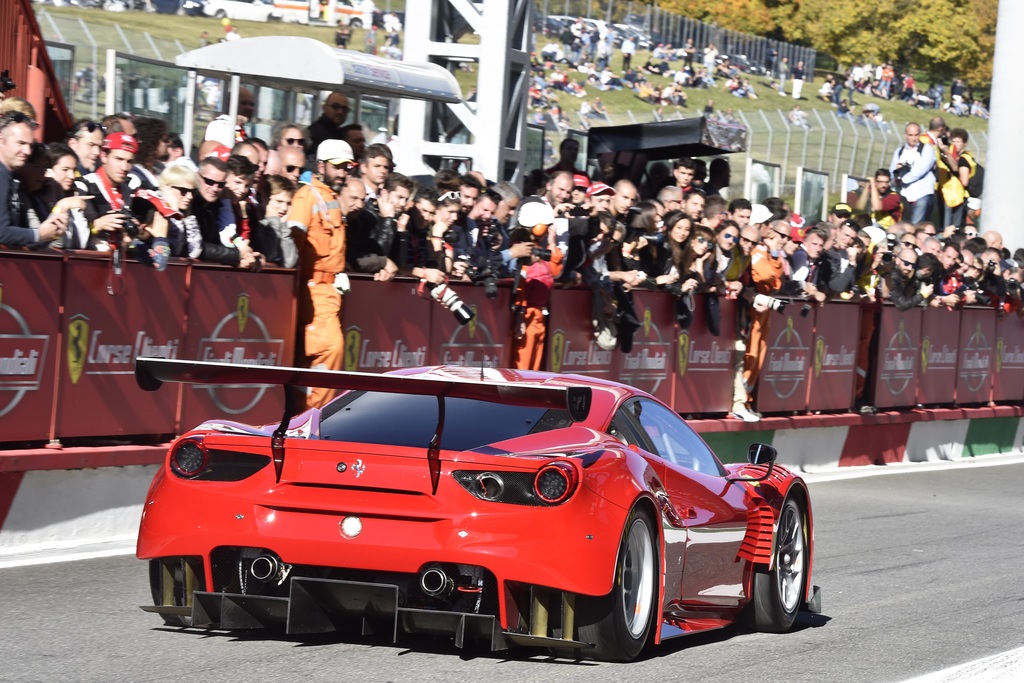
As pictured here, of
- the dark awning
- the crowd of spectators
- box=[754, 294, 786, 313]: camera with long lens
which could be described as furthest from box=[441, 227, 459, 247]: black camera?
the dark awning

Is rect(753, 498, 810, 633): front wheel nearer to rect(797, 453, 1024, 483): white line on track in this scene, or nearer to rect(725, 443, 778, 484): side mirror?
rect(725, 443, 778, 484): side mirror

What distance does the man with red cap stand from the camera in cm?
988

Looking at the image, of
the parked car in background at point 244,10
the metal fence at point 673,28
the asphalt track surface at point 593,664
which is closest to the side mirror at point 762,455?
the asphalt track surface at point 593,664

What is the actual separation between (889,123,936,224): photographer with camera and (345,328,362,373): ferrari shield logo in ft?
48.8

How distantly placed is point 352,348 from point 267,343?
3.27 feet

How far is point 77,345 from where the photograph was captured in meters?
9.73

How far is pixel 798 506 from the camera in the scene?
27.3 feet

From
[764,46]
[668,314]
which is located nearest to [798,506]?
[668,314]

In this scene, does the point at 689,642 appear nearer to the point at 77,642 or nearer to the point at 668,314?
the point at 77,642

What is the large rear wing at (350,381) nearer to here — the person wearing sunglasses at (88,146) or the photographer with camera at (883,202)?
the person wearing sunglasses at (88,146)

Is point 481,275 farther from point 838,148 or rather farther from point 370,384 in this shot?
point 838,148

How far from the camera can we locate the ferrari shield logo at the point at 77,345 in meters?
9.68

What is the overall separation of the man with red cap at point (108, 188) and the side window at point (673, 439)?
392 cm

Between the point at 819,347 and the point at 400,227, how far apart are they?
294 inches
